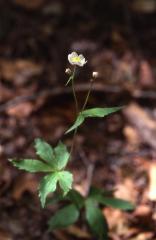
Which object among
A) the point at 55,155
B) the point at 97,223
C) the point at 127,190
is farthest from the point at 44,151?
the point at 127,190

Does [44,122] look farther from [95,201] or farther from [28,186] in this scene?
[95,201]

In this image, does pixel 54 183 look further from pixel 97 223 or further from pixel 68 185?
pixel 97 223

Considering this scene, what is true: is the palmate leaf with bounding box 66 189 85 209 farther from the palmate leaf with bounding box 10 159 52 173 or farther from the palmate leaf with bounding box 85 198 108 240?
the palmate leaf with bounding box 10 159 52 173

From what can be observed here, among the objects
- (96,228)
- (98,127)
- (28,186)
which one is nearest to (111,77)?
(98,127)

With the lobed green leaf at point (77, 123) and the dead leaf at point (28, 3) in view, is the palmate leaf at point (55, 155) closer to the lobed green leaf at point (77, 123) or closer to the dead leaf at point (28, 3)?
the lobed green leaf at point (77, 123)

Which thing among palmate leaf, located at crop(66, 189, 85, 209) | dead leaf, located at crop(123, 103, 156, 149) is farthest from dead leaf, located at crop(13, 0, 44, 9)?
palmate leaf, located at crop(66, 189, 85, 209)

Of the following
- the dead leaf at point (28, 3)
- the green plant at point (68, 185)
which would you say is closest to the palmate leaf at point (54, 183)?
the green plant at point (68, 185)

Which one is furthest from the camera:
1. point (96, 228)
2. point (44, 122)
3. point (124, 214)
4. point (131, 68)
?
point (131, 68)
